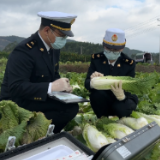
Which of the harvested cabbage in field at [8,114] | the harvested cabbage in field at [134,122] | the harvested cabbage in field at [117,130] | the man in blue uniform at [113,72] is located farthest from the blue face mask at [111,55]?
the harvested cabbage in field at [8,114]

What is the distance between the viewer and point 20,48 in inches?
98.0

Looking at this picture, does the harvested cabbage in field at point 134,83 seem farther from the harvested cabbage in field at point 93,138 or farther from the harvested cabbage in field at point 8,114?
the harvested cabbage in field at point 8,114

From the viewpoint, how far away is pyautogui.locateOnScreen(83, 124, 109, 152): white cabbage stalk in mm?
2305

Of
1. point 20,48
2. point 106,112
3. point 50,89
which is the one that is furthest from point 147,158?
point 20,48

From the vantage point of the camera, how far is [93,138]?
7.79 feet

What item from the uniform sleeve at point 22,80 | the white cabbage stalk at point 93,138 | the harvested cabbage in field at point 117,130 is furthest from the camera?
the harvested cabbage in field at point 117,130

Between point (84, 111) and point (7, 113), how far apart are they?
2.26 metres

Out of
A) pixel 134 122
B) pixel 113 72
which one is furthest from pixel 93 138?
pixel 113 72

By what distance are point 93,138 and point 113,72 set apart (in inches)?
50.7

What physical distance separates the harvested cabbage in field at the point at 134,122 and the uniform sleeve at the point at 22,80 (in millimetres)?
1219

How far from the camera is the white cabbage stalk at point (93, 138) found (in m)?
2.30

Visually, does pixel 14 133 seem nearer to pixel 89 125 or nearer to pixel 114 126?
pixel 89 125

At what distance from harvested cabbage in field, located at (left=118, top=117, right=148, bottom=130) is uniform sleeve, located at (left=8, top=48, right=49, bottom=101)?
1.22 m

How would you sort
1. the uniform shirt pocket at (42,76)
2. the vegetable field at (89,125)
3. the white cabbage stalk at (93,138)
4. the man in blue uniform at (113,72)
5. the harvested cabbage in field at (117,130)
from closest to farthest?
the vegetable field at (89,125) → the white cabbage stalk at (93,138) → the harvested cabbage in field at (117,130) → the uniform shirt pocket at (42,76) → the man in blue uniform at (113,72)
